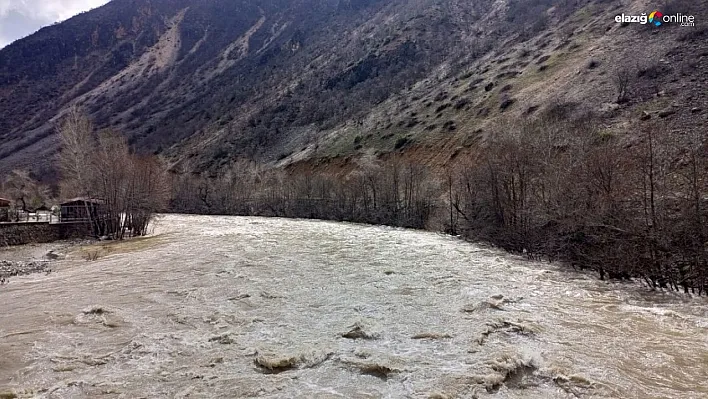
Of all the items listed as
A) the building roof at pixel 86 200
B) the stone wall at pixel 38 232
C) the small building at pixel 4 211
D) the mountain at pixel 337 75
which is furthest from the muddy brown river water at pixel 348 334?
the small building at pixel 4 211

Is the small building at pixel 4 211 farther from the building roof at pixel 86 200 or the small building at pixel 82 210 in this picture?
the building roof at pixel 86 200

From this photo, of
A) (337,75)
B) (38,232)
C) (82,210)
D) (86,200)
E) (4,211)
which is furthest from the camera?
(337,75)

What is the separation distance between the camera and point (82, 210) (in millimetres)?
32312

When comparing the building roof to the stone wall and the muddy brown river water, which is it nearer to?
the stone wall

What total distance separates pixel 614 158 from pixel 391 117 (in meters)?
43.8

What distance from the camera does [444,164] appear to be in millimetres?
41125

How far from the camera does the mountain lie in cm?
3628

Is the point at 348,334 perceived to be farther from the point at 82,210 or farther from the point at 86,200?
the point at 82,210

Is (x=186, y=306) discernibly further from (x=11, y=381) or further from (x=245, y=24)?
(x=245, y=24)

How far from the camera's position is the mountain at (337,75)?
3628 cm

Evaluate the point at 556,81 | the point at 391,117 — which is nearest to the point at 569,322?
the point at 556,81

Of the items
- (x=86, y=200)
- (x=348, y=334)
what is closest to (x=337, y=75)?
(x=86, y=200)

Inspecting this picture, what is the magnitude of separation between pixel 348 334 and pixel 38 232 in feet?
92.4

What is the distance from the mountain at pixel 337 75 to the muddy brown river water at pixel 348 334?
19150mm
